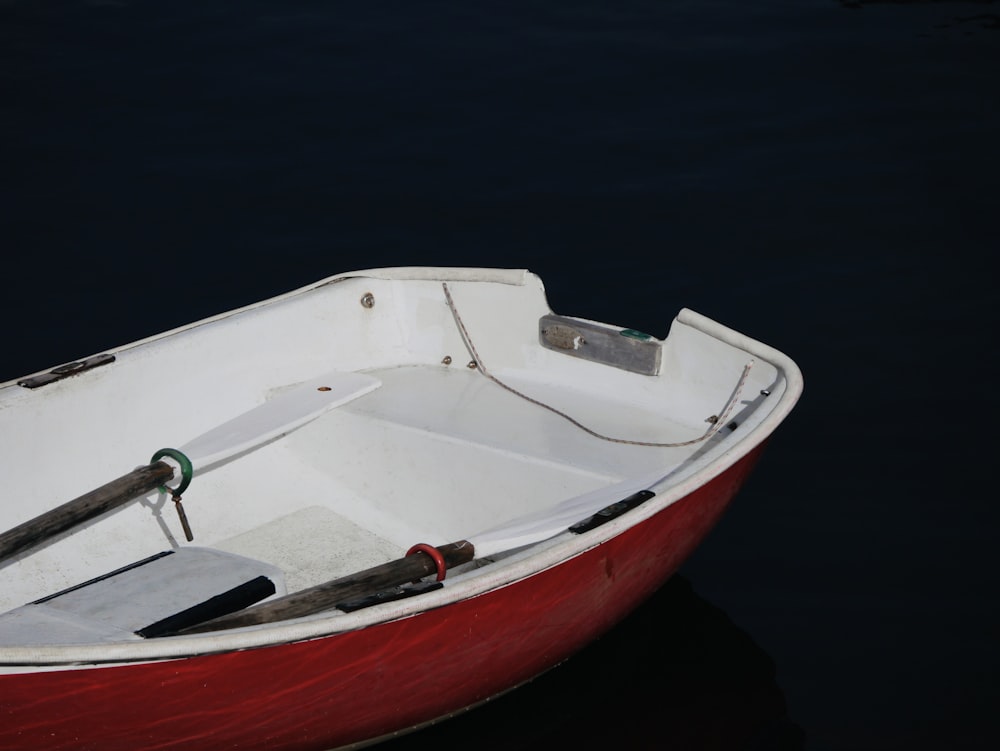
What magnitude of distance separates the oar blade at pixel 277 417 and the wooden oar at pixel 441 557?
101 centimetres

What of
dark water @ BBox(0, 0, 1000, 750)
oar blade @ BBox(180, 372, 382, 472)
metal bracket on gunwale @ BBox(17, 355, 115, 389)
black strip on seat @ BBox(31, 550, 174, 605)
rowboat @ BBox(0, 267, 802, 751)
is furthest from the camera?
oar blade @ BBox(180, 372, 382, 472)

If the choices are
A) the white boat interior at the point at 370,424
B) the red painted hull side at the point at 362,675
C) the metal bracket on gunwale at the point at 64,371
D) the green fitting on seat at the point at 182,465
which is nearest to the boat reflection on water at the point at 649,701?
the red painted hull side at the point at 362,675

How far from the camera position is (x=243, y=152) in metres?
9.58

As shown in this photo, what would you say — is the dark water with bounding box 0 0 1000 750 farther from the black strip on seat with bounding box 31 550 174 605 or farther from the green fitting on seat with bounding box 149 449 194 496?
the black strip on seat with bounding box 31 550 174 605

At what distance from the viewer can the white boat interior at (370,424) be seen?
5.06m

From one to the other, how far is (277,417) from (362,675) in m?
1.75

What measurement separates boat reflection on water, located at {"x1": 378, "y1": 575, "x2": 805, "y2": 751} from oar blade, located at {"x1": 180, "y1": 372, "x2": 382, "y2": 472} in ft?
4.66

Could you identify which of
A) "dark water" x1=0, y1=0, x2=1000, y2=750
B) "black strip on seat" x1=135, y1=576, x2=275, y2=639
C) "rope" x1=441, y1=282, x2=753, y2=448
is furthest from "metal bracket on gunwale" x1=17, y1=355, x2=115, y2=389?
"rope" x1=441, y1=282, x2=753, y2=448

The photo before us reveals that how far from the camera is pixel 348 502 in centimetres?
568

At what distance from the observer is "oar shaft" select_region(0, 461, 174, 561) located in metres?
4.56

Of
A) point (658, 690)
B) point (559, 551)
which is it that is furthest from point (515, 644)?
point (658, 690)

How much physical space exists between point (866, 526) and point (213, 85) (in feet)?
22.5

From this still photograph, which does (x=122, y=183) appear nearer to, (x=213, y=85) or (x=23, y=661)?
(x=213, y=85)

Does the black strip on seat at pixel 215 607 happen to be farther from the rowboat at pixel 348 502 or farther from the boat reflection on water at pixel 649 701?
the boat reflection on water at pixel 649 701
